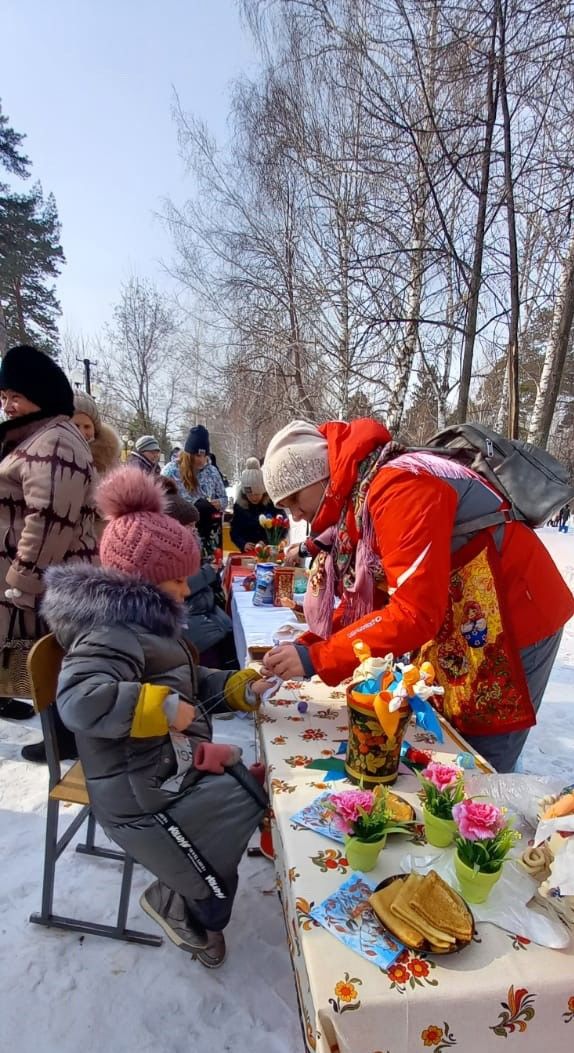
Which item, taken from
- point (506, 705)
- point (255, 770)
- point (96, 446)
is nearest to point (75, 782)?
point (255, 770)

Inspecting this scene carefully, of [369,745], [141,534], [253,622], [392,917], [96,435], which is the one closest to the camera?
[392,917]

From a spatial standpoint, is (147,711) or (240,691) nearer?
(147,711)

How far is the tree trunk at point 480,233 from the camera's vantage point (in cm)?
327

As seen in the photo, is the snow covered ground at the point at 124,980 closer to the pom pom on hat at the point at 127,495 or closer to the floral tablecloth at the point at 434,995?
the floral tablecloth at the point at 434,995

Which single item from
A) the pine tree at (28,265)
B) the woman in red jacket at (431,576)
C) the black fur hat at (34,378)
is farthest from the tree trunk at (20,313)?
the woman in red jacket at (431,576)

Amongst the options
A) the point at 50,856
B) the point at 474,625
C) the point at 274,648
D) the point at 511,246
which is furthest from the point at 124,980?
the point at 511,246

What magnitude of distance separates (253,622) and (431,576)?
4.84 feet

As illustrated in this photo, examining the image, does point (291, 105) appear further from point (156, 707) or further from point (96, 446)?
point (156, 707)

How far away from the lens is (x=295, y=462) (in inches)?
62.0

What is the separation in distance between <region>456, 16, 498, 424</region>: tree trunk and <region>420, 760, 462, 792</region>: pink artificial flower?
368 cm

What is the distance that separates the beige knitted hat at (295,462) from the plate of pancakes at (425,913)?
41.1 inches

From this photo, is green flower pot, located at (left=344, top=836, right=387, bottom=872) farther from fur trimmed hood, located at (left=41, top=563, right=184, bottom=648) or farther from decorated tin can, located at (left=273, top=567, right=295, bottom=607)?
decorated tin can, located at (left=273, top=567, right=295, bottom=607)

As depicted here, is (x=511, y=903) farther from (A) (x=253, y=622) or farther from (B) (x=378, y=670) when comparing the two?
(A) (x=253, y=622)

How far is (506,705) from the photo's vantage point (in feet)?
4.78
